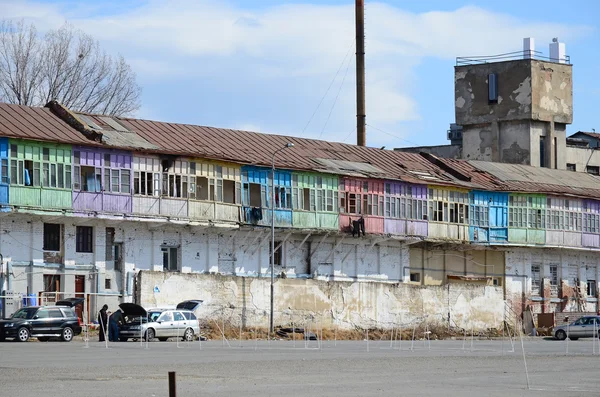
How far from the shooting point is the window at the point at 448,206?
73500 millimetres

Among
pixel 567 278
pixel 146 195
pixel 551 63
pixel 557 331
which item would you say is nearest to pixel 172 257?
pixel 146 195

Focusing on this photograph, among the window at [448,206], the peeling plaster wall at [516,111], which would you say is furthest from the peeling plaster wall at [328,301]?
the peeling plaster wall at [516,111]

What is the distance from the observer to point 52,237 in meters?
56.9

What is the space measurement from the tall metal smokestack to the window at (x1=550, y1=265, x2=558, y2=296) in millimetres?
14145

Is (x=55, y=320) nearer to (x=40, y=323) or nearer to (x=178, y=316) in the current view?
(x=40, y=323)

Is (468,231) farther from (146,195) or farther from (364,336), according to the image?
(146,195)

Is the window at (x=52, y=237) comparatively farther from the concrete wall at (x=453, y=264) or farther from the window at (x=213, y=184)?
the concrete wall at (x=453, y=264)

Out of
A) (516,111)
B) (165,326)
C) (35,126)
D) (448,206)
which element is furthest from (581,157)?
(165,326)

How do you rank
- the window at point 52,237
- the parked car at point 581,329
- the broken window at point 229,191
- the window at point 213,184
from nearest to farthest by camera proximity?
1. the window at point 52,237
2. the window at point 213,184
3. the parked car at point 581,329
4. the broken window at point 229,191

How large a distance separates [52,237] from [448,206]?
2627 centimetres

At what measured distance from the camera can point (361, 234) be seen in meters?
68.6

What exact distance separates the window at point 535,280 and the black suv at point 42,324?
123ft

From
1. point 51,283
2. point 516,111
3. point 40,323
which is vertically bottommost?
point 40,323

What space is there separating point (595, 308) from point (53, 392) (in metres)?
62.4
